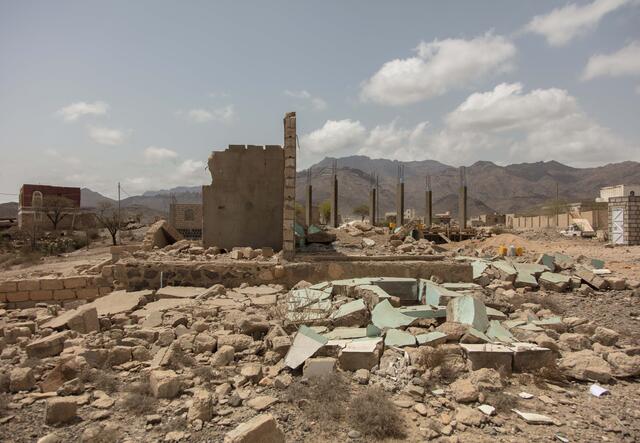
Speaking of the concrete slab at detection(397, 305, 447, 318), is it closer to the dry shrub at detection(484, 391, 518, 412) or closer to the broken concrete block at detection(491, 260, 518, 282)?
the dry shrub at detection(484, 391, 518, 412)

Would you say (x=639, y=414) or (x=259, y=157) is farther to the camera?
(x=259, y=157)

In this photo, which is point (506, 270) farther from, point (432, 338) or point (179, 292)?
point (179, 292)

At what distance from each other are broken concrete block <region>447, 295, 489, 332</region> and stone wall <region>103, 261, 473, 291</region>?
252 centimetres

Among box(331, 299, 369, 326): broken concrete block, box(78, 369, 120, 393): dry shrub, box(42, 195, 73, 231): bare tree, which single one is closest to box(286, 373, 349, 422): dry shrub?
box(331, 299, 369, 326): broken concrete block

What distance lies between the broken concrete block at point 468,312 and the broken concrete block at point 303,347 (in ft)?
6.07

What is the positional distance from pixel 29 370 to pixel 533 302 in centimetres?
730

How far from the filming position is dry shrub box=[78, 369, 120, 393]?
12.7 feet

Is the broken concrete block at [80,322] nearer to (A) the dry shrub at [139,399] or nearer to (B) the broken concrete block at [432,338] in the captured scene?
(A) the dry shrub at [139,399]

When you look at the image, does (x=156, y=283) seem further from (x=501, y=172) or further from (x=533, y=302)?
(x=501, y=172)

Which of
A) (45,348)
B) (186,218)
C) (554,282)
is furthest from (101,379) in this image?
(186,218)

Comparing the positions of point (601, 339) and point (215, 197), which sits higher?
point (215, 197)

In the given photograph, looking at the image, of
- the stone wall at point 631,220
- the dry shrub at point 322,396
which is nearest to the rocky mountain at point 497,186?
the stone wall at point 631,220

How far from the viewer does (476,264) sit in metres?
9.38

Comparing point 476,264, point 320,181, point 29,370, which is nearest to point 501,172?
point 320,181
